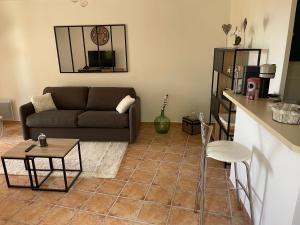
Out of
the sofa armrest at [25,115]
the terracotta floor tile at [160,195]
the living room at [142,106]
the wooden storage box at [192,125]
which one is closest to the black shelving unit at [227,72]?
the living room at [142,106]

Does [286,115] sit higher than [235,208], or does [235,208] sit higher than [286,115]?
[286,115]

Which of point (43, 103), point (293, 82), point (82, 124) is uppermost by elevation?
point (293, 82)

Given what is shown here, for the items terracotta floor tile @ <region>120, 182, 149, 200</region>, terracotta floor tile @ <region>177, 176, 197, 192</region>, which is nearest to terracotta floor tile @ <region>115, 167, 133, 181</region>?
terracotta floor tile @ <region>120, 182, 149, 200</region>

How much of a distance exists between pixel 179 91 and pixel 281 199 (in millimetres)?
3150

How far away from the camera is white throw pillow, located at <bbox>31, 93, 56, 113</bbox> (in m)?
4.02

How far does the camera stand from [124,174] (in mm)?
2906

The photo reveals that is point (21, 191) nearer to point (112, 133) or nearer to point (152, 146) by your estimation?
point (112, 133)

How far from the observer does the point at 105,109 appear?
13.8 feet

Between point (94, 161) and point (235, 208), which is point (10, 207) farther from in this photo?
point (235, 208)

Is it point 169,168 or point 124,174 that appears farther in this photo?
point 169,168

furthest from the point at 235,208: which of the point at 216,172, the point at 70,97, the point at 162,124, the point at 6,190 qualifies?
the point at 70,97

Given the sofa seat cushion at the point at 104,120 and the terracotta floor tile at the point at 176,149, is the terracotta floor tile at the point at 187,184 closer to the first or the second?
the terracotta floor tile at the point at 176,149

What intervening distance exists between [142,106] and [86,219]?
2.78m

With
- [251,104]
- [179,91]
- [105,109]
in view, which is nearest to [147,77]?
[179,91]
